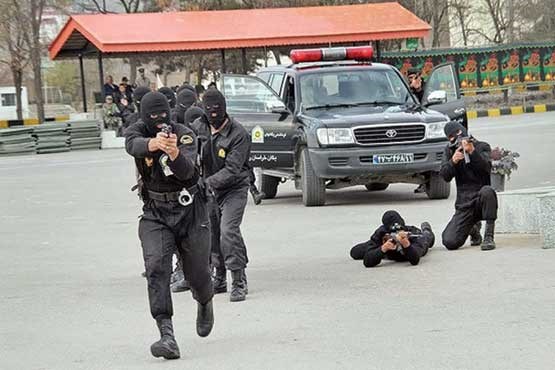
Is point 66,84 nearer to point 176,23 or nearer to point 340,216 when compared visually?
point 176,23

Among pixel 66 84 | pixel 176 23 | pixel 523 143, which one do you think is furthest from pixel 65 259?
pixel 66 84

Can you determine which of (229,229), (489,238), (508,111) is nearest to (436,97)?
(489,238)

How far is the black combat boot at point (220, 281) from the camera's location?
412 inches

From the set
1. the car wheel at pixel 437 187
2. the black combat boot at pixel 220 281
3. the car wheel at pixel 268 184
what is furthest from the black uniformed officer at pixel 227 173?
the car wheel at pixel 268 184

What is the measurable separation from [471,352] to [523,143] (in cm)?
1939

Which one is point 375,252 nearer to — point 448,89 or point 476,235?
point 476,235

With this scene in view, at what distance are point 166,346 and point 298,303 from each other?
218cm

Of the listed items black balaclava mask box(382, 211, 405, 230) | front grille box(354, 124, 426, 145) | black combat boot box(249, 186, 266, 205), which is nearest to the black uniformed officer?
black balaclava mask box(382, 211, 405, 230)

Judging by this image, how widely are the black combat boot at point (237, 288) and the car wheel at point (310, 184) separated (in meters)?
6.81

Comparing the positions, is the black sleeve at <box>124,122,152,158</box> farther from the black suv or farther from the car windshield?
the car windshield

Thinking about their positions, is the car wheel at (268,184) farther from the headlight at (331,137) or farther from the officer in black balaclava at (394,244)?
the officer in black balaclava at (394,244)

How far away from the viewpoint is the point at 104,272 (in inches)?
473

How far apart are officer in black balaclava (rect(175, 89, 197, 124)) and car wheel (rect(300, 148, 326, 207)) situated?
15.3 feet

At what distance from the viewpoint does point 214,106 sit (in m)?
10.1
